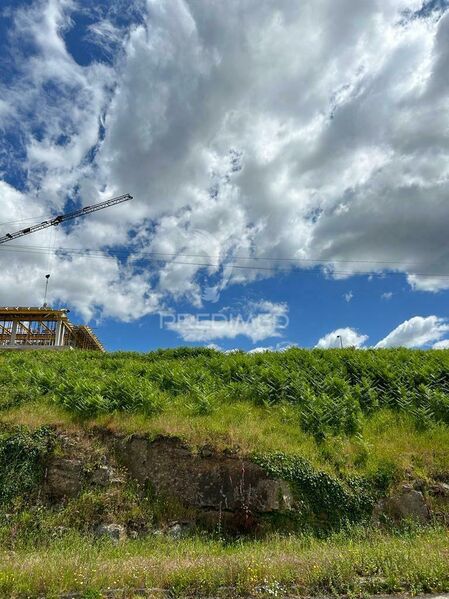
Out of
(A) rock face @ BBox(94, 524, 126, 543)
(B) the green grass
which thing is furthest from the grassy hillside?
(B) the green grass

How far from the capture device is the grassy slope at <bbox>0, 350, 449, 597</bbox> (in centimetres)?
574

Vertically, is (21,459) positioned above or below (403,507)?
above

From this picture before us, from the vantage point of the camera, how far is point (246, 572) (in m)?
5.84

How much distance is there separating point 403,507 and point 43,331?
2364 inches

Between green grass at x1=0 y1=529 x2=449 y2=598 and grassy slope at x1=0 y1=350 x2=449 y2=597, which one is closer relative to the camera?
green grass at x1=0 y1=529 x2=449 y2=598

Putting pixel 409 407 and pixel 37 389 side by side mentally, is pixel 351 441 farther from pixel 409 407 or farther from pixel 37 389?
pixel 37 389

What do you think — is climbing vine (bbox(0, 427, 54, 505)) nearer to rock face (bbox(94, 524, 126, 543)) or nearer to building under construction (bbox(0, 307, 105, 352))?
rock face (bbox(94, 524, 126, 543))

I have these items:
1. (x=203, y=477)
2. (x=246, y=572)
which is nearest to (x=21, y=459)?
(x=203, y=477)

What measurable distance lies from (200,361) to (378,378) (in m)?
7.30

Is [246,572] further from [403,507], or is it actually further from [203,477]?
[403,507]

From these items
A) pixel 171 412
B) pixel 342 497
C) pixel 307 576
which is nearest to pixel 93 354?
pixel 171 412

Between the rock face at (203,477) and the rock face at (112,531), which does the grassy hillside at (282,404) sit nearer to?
the rock face at (203,477)

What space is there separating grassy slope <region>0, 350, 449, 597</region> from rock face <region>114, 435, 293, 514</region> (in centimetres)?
43

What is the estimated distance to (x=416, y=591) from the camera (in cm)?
550
